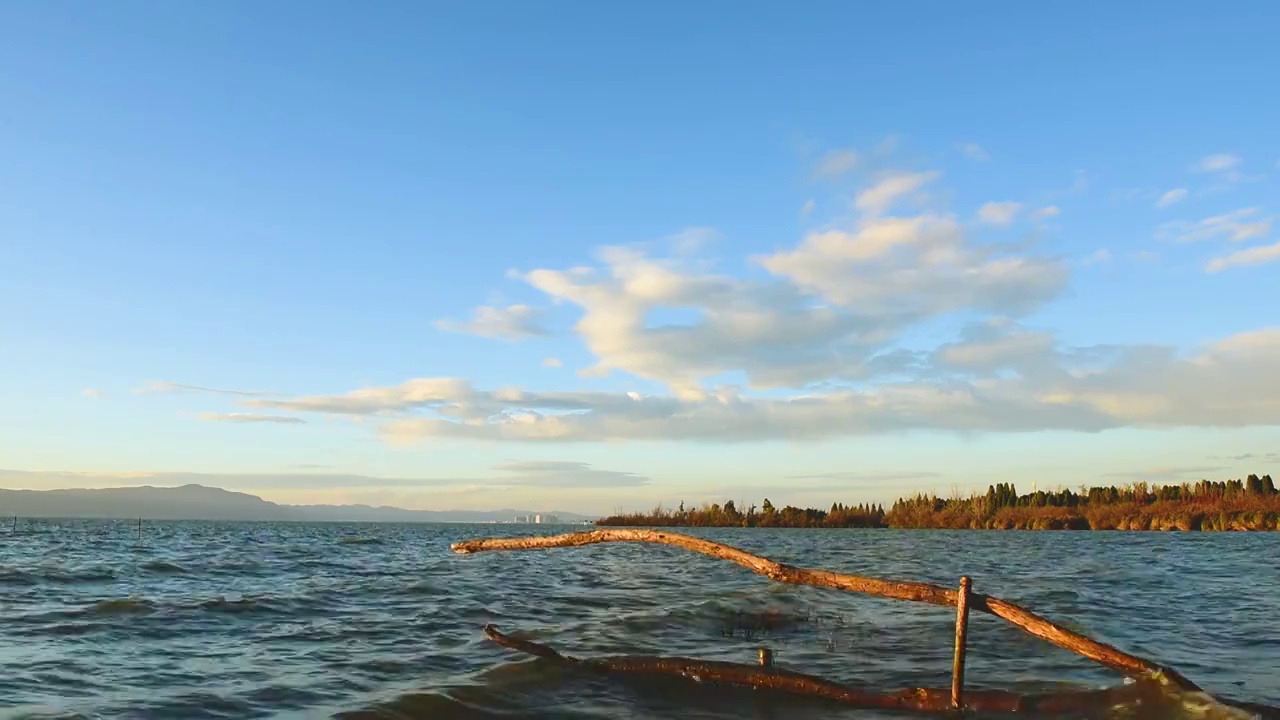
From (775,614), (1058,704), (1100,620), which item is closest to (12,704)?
(1058,704)

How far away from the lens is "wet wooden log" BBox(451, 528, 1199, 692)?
435 inches

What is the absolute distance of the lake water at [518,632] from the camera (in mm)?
13133

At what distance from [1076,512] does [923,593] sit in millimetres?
141861

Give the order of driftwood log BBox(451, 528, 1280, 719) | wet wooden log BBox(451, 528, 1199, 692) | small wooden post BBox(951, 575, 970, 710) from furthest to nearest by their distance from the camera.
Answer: small wooden post BBox(951, 575, 970, 710), driftwood log BBox(451, 528, 1280, 719), wet wooden log BBox(451, 528, 1199, 692)

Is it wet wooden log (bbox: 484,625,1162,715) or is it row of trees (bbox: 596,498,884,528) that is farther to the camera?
row of trees (bbox: 596,498,884,528)

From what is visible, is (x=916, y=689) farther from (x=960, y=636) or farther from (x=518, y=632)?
(x=518, y=632)

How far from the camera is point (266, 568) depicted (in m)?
38.1

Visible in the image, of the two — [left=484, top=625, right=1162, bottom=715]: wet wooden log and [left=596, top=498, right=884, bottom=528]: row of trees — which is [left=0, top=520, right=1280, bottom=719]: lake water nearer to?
[left=484, top=625, right=1162, bottom=715]: wet wooden log

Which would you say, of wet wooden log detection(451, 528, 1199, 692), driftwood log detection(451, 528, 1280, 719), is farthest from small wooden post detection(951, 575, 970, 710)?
wet wooden log detection(451, 528, 1199, 692)

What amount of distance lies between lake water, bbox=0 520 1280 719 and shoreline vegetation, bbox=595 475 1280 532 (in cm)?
9853

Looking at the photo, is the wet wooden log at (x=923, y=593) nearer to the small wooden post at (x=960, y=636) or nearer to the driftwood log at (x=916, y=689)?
the driftwood log at (x=916, y=689)

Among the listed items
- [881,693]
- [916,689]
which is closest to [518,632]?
[881,693]

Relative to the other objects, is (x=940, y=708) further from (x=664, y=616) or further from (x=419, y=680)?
(x=664, y=616)

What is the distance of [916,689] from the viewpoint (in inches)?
504
